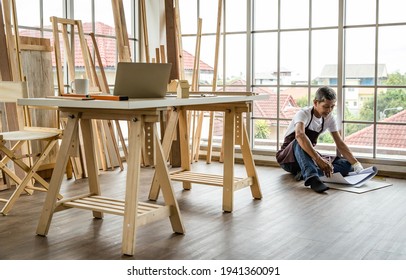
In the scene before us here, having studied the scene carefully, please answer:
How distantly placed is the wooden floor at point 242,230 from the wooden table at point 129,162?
0.52 feet

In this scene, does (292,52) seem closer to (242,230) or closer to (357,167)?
(357,167)

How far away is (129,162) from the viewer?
3402mm

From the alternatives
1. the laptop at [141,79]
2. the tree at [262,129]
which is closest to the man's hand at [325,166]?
the tree at [262,129]

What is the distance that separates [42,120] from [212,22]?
2634 millimetres

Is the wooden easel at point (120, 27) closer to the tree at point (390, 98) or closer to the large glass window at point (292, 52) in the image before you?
the large glass window at point (292, 52)

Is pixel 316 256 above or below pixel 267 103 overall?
below

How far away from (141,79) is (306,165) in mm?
2443

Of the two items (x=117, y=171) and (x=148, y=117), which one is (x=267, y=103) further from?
(x=148, y=117)

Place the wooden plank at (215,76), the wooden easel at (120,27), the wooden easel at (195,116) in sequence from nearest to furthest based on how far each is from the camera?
the wooden easel at (120,27) → the wooden plank at (215,76) → the wooden easel at (195,116)

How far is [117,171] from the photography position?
20.9ft

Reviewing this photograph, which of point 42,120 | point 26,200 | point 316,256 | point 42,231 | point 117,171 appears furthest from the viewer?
point 117,171

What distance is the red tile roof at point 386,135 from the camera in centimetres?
607

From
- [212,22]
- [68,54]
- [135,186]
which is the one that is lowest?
[135,186]
